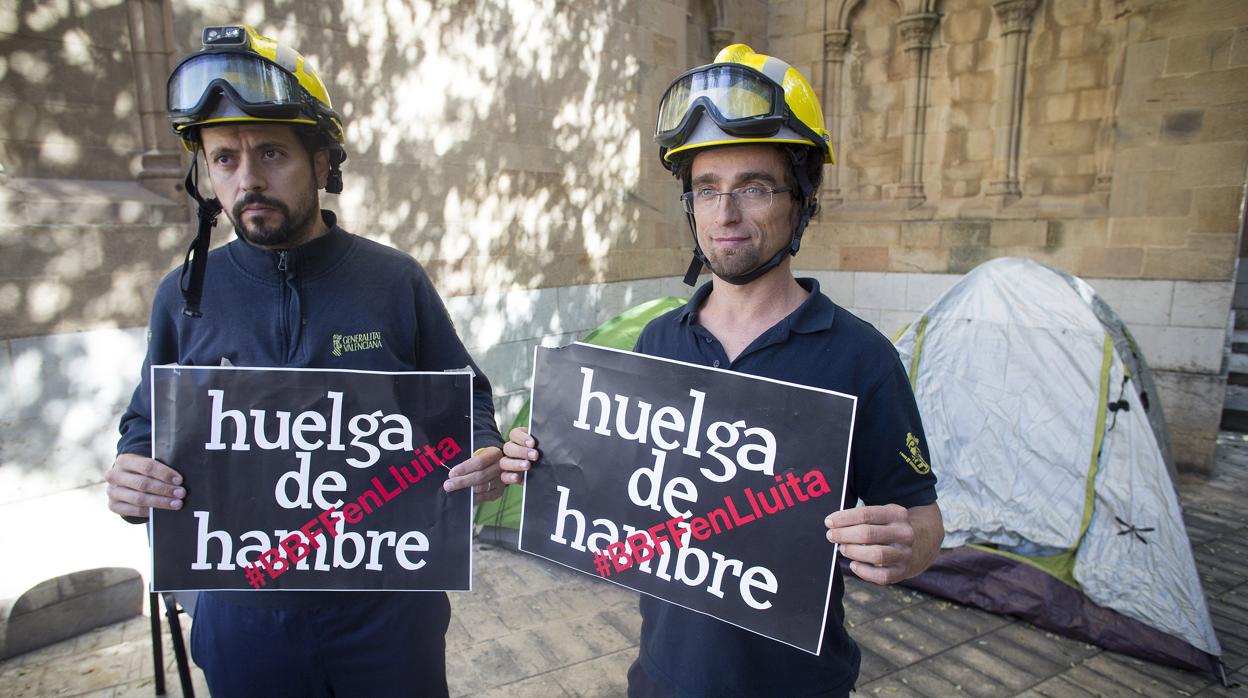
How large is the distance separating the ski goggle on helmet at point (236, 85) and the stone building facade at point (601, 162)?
2743 mm

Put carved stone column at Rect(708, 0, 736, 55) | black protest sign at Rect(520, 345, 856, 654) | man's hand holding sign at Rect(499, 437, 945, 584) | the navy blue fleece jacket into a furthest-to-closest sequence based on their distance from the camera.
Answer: carved stone column at Rect(708, 0, 736, 55) < the navy blue fleece jacket < black protest sign at Rect(520, 345, 856, 654) < man's hand holding sign at Rect(499, 437, 945, 584)

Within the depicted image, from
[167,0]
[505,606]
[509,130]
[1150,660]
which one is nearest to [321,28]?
[167,0]

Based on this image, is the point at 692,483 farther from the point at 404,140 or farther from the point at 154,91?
the point at 404,140

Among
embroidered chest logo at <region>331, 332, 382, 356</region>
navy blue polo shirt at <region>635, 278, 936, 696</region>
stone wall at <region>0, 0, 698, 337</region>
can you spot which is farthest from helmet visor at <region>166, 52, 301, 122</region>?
stone wall at <region>0, 0, 698, 337</region>

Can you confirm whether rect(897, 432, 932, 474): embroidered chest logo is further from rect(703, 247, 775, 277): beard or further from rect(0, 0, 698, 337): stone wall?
rect(0, 0, 698, 337): stone wall

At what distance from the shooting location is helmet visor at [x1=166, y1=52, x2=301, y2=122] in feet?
5.84

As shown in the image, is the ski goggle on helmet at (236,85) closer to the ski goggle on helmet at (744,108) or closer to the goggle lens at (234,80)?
the goggle lens at (234,80)

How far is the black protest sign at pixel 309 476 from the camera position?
1.79 m

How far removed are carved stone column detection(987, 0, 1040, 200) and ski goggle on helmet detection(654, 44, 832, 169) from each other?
23.6 feet

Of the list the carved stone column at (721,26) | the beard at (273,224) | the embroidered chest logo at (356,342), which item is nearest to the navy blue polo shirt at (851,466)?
the embroidered chest logo at (356,342)

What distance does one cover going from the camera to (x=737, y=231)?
1.67 m

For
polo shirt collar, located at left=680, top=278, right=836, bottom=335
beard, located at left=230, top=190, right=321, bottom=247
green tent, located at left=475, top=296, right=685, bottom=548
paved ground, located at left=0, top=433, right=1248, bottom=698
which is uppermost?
beard, located at left=230, top=190, right=321, bottom=247

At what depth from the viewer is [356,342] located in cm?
194

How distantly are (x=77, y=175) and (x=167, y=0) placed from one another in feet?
3.97
